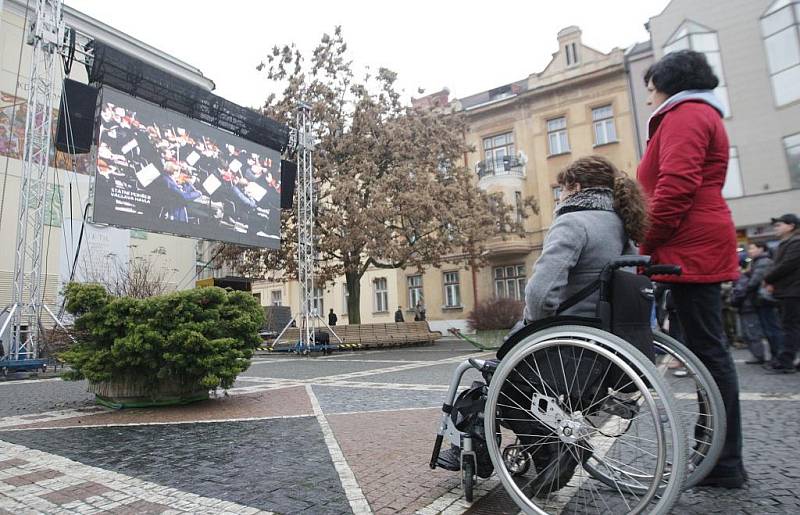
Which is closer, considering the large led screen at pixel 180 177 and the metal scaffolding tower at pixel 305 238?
the large led screen at pixel 180 177

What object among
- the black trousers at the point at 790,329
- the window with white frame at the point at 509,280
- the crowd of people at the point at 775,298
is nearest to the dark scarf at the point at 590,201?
the crowd of people at the point at 775,298

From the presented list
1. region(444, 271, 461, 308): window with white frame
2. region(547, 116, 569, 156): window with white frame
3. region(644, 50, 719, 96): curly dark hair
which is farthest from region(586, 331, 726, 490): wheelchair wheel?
region(444, 271, 461, 308): window with white frame

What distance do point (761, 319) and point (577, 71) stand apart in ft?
73.0

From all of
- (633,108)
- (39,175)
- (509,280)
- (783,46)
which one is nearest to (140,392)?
(39,175)

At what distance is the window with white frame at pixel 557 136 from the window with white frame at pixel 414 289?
10501 millimetres

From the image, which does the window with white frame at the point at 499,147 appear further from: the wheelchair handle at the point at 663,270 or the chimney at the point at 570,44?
the wheelchair handle at the point at 663,270

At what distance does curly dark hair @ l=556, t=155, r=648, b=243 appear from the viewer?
228cm

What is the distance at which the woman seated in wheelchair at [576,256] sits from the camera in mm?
2088

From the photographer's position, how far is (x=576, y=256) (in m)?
2.12

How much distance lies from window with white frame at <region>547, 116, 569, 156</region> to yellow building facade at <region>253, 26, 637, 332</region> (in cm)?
5

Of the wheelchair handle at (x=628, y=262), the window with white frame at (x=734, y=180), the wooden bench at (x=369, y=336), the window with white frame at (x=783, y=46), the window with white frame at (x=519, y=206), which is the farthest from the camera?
the window with white frame at (x=519, y=206)

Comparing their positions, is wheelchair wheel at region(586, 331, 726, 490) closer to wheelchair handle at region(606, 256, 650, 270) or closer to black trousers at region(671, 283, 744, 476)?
black trousers at region(671, 283, 744, 476)

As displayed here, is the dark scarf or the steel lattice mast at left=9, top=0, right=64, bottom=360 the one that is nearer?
the dark scarf

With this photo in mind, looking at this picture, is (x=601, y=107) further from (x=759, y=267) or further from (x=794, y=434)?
(x=794, y=434)
